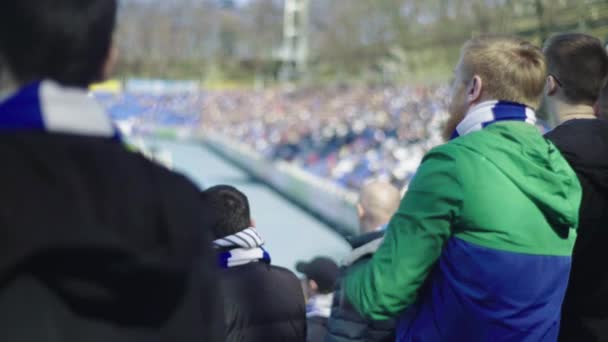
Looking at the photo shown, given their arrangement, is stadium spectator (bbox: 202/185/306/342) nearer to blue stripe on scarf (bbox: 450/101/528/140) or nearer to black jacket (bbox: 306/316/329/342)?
black jacket (bbox: 306/316/329/342)

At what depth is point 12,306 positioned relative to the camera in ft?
3.28

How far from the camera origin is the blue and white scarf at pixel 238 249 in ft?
8.04

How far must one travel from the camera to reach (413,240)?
1.73m

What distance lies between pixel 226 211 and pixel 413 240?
88cm

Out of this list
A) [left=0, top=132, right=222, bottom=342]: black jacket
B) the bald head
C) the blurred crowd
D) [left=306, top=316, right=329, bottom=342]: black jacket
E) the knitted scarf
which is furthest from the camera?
the blurred crowd

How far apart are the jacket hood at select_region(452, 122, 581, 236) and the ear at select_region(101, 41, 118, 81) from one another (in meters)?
0.92

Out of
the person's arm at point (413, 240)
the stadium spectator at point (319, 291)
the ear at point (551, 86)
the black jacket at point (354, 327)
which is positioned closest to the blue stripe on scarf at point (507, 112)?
the person's arm at point (413, 240)

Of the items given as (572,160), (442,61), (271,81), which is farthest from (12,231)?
(271,81)

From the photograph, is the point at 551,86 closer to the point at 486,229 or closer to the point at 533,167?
the point at 533,167

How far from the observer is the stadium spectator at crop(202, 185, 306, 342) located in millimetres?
2439

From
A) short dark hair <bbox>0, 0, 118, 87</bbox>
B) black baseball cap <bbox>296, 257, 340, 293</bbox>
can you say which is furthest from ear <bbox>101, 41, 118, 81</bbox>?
black baseball cap <bbox>296, 257, 340, 293</bbox>

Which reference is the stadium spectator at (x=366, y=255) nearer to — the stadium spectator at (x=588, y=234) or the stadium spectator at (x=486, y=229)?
the stadium spectator at (x=486, y=229)

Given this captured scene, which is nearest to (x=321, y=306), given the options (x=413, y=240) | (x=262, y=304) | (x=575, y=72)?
(x=262, y=304)

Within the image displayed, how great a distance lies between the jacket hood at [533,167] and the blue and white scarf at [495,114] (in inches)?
0.9
